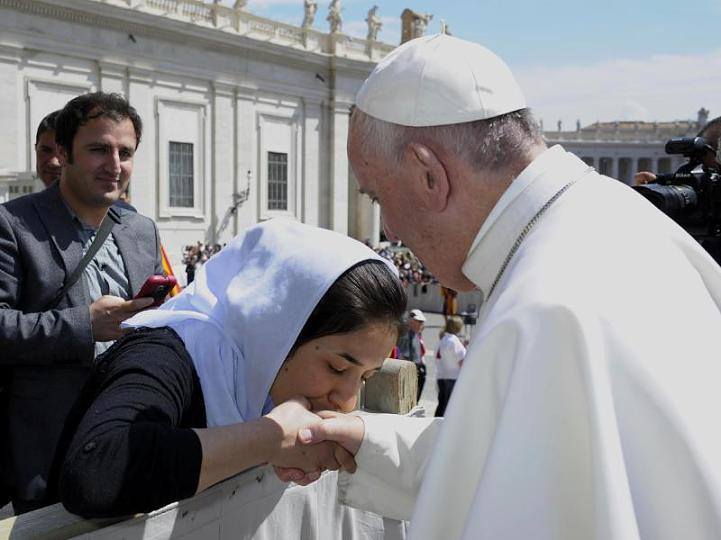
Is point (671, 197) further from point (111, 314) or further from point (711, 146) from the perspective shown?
point (111, 314)

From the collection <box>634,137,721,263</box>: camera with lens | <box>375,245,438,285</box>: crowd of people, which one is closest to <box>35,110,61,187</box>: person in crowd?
<box>634,137,721,263</box>: camera with lens

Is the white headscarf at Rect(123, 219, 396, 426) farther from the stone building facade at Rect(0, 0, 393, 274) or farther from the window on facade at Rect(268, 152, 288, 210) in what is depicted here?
the window on facade at Rect(268, 152, 288, 210)

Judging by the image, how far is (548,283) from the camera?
110cm

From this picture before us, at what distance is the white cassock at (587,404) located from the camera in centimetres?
101

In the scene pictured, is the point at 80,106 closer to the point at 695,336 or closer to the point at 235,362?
the point at 235,362

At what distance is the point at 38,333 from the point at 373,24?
34750mm

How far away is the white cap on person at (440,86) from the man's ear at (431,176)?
61mm

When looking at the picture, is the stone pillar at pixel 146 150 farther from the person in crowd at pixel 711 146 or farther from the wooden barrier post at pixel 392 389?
the wooden barrier post at pixel 392 389

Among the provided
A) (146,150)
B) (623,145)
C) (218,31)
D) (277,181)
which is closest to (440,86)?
(146,150)

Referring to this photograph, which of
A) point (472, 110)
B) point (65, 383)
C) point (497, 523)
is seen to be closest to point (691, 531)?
point (497, 523)

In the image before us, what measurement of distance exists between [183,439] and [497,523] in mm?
668

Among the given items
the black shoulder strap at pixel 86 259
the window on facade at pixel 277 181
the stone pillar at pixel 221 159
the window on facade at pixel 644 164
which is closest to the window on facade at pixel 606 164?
the window on facade at pixel 644 164

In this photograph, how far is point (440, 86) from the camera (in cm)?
147

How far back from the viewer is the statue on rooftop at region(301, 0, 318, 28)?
3212 centimetres
